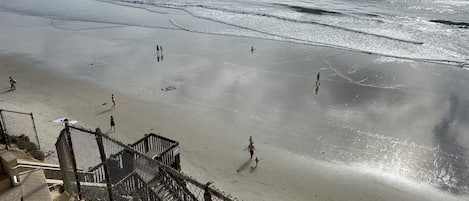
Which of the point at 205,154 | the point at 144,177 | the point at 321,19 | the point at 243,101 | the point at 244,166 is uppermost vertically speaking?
the point at 144,177

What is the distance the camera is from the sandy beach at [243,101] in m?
18.6

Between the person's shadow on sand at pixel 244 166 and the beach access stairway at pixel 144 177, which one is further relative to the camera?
the person's shadow on sand at pixel 244 166

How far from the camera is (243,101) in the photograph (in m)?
26.2

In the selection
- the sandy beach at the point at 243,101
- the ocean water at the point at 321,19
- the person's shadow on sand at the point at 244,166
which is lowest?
the person's shadow on sand at the point at 244,166

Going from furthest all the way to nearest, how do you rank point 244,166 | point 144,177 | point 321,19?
point 321,19 < point 244,166 < point 144,177

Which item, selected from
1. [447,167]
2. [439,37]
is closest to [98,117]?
[447,167]

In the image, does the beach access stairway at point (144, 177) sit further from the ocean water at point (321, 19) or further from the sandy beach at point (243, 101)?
the ocean water at point (321, 19)

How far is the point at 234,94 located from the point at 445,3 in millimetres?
59143

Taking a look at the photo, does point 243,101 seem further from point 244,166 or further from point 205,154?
point 244,166

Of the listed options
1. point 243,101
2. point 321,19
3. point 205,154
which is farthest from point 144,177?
point 321,19

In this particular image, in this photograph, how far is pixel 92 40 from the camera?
41.9 m

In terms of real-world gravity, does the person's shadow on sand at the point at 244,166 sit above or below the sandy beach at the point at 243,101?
below

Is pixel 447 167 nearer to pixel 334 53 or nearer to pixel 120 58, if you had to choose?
pixel 334 53

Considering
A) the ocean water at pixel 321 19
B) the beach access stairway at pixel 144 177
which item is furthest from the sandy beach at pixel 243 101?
the ocean water at pixel 321 19
